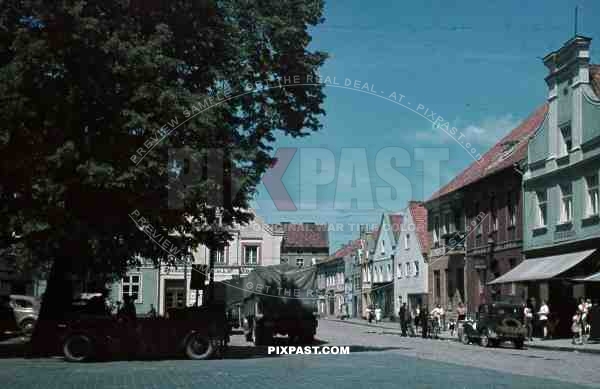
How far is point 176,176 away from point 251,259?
36.4m

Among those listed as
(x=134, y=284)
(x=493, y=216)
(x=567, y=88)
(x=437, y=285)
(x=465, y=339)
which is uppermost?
(x=567, y=88)

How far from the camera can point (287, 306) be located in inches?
1192

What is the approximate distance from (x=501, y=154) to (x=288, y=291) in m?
23.2

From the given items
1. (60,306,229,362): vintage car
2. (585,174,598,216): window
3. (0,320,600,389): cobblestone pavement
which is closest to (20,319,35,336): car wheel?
(60,306,229,362): vintage car

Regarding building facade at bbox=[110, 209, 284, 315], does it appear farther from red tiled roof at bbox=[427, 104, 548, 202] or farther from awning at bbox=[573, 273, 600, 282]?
awning at bbox=[573, 273, 600, 282]

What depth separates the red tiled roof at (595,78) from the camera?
3782 cm

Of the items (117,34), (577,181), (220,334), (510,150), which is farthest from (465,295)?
(117,34)

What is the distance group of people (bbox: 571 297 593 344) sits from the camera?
32.1 metres

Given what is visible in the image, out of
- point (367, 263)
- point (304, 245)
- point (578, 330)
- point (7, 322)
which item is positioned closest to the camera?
point (578, 330)

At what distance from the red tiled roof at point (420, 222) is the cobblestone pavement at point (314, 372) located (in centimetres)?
3826

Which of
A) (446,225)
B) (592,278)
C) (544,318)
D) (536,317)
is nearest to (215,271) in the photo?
(446,225)

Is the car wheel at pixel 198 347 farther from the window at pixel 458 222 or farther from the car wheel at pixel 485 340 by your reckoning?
the window at pixel 458 222

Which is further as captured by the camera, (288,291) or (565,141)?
(565,141)

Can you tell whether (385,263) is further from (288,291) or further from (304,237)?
(288,291)
